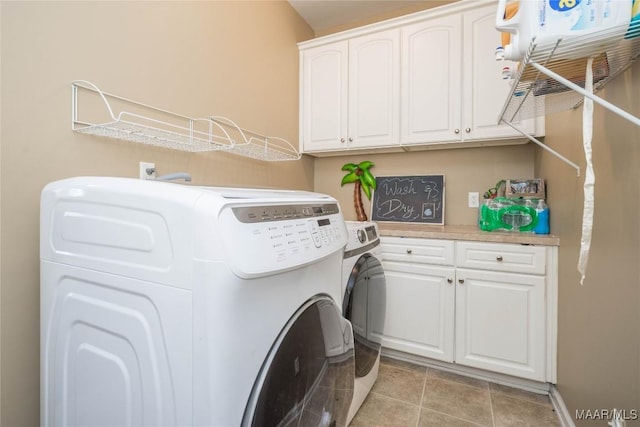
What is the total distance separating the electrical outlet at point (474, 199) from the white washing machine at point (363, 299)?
3.48 ft

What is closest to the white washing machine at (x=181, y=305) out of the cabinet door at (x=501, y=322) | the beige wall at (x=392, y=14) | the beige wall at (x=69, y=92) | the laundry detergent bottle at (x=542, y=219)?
the beige wall at (x=69, y=92)

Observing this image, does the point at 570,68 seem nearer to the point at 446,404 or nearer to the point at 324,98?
the point at 446,404

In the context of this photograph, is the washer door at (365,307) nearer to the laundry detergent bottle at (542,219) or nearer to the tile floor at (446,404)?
the tile floor at (446,404)

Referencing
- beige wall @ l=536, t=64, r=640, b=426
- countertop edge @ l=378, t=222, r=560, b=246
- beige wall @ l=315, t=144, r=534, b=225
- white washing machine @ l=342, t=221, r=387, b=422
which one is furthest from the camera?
beige wall @ l=315, t=144, r=534, b=225

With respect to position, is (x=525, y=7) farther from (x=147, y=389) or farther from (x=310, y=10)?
(x=310, y=10)

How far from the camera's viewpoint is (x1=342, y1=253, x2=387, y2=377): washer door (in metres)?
1.35

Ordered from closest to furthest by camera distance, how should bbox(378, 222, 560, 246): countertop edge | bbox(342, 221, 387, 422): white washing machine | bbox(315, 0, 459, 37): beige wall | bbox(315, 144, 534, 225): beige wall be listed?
1. bbox(342, 221, 387, 422): white washing machine
2. bbox(378, 222, 560, 246): countertop edge
3. bbox(315, 144, 534, 225): beige wall
4. bbox(315, 0, 459, 37): beige wall

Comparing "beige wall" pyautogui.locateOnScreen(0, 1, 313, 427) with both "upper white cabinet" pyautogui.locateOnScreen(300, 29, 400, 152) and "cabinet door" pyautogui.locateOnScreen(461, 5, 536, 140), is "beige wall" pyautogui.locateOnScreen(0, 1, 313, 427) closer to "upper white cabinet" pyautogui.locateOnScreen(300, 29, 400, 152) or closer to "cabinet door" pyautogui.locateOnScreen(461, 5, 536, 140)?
"upper white cabinet" pyautogui.locateOnScreen(300, 29, 400, 152)

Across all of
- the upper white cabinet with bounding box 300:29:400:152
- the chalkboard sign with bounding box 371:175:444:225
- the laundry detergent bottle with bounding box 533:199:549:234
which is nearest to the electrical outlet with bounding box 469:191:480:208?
the chalkboard sign with bounding box 371:175:444:225

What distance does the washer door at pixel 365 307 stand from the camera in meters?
1.35

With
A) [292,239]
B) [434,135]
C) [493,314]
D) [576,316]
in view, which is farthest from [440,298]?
[292,239]

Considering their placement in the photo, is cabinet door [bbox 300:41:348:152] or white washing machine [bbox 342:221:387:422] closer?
white washing machine [bbox 342:221:387:422]

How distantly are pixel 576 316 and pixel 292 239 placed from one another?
1408mm

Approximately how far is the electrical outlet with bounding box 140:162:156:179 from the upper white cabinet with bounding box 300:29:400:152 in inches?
55.9
